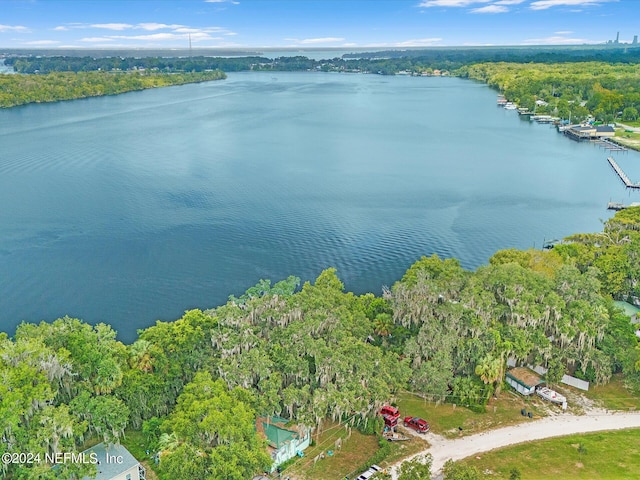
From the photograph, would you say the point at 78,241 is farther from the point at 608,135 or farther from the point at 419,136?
the point at 608,135

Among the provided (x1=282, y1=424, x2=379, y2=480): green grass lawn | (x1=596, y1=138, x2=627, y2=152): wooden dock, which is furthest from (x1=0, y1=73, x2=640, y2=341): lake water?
(x1=282, y1=424, x2=379, y2=480): green grass lawn

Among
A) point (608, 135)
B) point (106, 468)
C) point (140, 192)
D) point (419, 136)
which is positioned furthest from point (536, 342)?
point (608, 135)

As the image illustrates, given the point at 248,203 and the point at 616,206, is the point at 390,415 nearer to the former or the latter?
the point at 248,203

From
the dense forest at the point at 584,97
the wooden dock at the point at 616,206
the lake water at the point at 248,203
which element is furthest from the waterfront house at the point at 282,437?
the dense forest at the point at 584,97

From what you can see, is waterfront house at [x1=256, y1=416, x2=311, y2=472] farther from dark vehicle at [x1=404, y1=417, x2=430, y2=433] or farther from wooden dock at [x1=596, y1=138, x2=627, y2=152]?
wooden dock at [x1=596, y1=138, x2=627, y2=152]

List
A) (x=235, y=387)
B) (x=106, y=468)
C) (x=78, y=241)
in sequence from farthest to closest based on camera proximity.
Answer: (x=78, y=241)
(x=235, y=387)
(x=106, y=468)

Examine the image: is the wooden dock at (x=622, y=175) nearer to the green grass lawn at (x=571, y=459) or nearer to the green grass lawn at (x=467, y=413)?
the green grass lawn at (x=467, y=413)

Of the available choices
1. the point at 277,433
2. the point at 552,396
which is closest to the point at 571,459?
the point at 552,396
